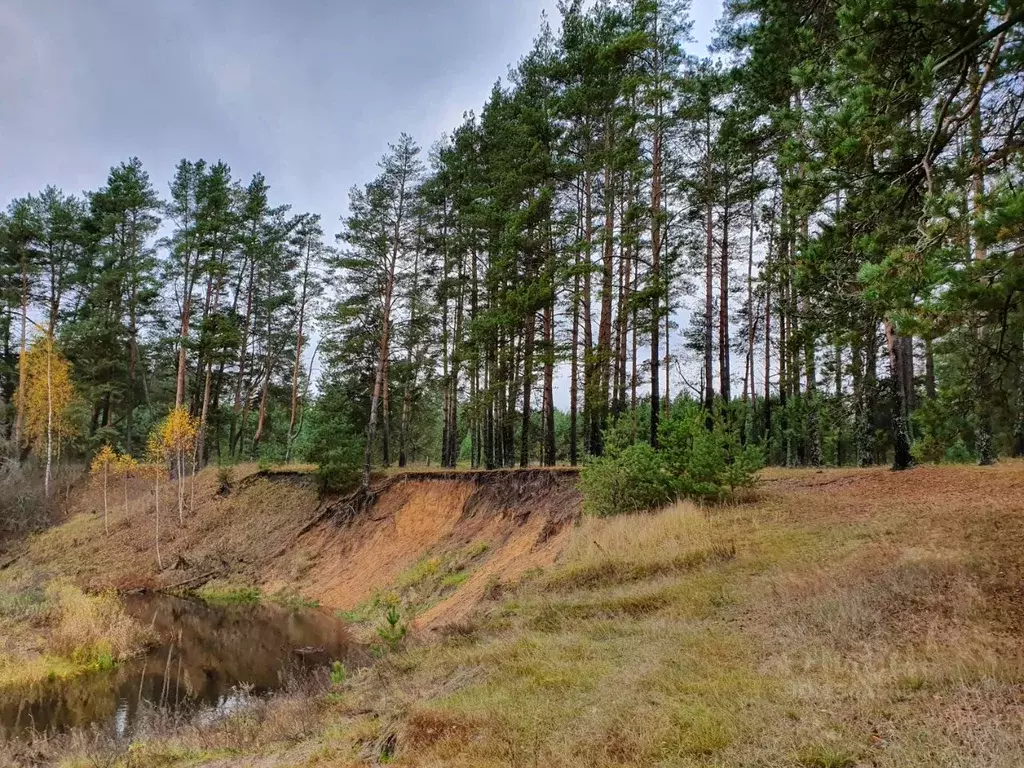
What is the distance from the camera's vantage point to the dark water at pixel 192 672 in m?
11.7

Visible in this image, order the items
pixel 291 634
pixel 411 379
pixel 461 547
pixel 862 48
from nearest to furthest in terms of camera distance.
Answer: pixel 862 48 → pixel 291 634 → pixel 461 547 → pixel 411 379

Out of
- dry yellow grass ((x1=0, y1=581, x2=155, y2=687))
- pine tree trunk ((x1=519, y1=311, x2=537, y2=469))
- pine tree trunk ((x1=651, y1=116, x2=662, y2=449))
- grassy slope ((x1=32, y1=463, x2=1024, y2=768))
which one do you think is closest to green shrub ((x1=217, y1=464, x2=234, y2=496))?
dry yellow grass ((x1=0, y1=581, x2=155, y2=687))

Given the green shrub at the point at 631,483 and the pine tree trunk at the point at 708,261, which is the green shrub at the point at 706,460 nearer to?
the green shrub at the point at 631,483

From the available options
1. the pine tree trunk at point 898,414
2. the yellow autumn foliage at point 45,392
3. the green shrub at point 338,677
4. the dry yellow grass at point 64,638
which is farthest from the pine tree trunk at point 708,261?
the yellow autumn foliage at point 45,392

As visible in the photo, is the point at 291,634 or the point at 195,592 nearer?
the point at 291,634

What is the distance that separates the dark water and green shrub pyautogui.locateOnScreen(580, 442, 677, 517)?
243 inches

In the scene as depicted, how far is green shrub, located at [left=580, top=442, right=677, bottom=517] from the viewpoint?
13.2m

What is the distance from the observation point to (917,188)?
6.61 meters

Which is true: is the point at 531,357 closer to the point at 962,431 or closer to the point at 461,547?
the point at 461,547

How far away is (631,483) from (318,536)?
54.7 ft

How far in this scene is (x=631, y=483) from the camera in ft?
44.4

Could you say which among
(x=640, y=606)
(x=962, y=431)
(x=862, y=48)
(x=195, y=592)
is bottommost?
(x=195, y=592)

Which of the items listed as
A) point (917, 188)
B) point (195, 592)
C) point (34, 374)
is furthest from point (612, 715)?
point (34, 374)

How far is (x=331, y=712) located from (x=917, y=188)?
933 cm
